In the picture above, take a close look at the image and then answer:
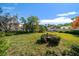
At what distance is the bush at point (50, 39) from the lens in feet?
15.3

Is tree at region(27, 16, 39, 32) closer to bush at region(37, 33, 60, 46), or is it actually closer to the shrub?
bush at region(37, 33, 60, 46)

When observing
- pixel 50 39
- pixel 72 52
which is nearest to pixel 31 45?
pixel 50 39

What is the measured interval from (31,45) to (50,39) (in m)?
0.25

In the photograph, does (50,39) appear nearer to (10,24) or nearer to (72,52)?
(72,52)

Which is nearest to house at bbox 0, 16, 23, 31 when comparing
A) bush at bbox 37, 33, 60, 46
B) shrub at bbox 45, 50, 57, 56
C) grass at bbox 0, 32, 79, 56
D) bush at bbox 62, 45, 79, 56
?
grass at bbox 0, 32, 79, 56

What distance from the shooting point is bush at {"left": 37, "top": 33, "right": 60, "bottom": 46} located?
15.3ft

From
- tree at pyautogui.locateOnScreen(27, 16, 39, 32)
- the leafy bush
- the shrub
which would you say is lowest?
the shrub

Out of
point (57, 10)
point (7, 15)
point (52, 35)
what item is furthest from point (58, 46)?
point (7, 15)

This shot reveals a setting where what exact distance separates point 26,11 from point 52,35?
1.48ft

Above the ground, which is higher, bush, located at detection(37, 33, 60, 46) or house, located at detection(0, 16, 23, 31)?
house, located at detection(0, 16, 23, 31)

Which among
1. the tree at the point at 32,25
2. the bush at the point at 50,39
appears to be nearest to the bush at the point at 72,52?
the bush at the point at 50,39

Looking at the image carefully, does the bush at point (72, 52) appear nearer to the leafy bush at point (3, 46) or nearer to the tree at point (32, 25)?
the tree at point (32, 25)

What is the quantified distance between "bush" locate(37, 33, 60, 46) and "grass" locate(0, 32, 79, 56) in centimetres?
4

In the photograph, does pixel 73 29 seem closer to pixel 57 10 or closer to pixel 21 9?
pixel 57 10
